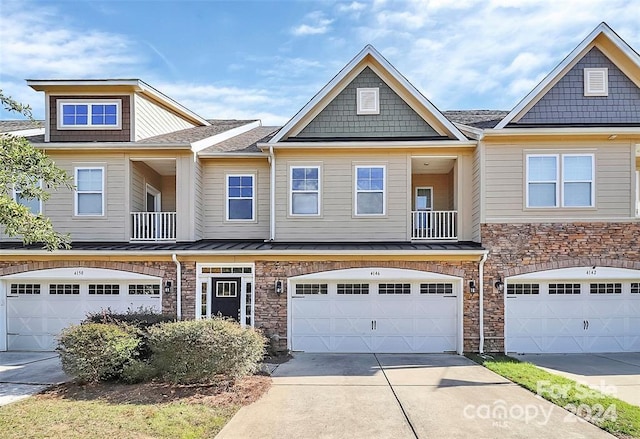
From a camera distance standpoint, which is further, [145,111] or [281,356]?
[145,111]

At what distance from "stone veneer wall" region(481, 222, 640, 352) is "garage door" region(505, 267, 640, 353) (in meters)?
0.40

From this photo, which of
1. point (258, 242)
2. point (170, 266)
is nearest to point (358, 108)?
point (258, 242)

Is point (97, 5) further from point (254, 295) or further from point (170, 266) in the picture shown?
point (254, 295)

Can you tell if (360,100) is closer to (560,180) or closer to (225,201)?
(225,201)

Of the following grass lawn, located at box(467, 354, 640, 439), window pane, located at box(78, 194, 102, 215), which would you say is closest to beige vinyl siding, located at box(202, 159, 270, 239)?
window pane, located at box(78, 194, 102, 215)

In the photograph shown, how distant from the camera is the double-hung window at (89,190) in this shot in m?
13.7

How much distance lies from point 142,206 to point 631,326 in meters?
15.5

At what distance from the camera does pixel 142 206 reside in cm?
1464

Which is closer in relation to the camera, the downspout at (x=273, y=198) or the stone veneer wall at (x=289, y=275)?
the stone veneer wall at (x=289, y=275)

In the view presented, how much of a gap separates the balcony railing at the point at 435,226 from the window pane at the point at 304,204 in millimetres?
3103

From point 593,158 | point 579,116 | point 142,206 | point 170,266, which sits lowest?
point 170,266

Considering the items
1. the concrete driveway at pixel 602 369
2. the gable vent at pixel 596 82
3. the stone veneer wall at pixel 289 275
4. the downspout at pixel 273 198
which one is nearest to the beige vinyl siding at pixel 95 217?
the downspout at pixel 273 198

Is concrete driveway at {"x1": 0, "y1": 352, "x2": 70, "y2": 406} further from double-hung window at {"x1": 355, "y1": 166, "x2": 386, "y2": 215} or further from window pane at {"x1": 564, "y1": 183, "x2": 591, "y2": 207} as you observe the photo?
window pane at {"x1": 564, "y1": 183, "x2": 591, "y2": 207}

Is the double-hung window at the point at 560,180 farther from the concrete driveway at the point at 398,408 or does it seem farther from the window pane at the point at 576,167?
the concrete driveway at the point at 398,408
